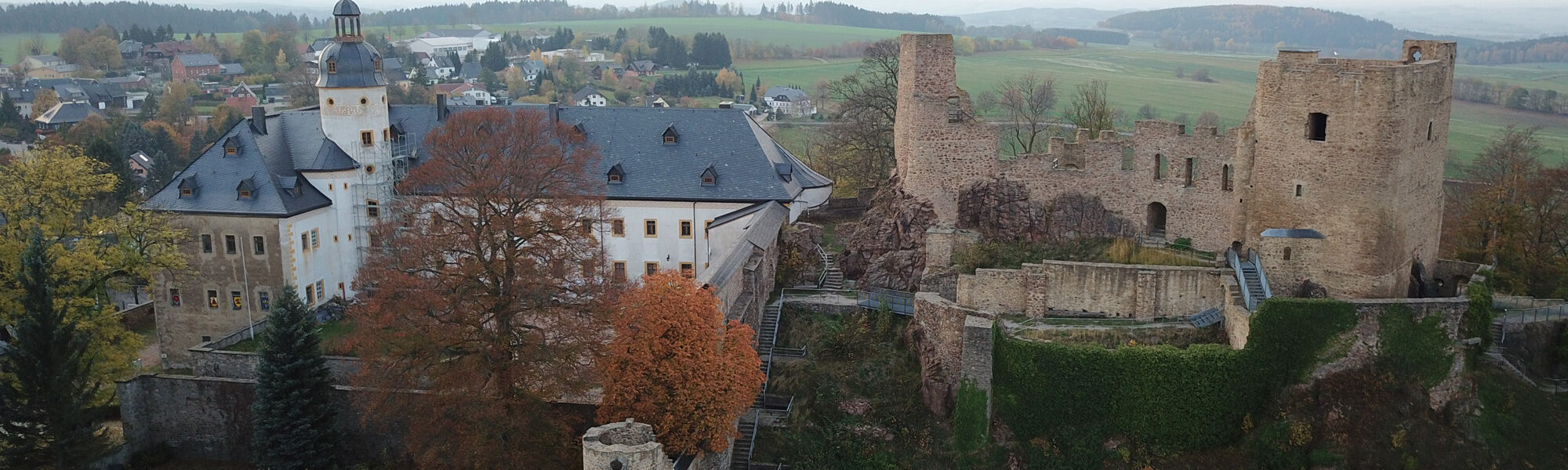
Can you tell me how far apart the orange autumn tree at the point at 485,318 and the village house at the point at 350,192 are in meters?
8.51

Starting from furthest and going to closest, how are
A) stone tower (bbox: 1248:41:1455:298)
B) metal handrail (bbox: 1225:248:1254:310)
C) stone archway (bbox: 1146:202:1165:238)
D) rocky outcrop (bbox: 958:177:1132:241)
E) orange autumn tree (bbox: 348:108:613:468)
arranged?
rocky outcrop (bbox: 958:177:1132:241) → stone archway (bbox: 1146:202:1165:238) → metal handrail (bbox: 1225:248:1254:310) → stone tower (bbox: 1248:41:1455:298) → orange autumn tree (bbox: 348:108:613:468)

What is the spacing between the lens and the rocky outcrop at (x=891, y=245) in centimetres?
3309

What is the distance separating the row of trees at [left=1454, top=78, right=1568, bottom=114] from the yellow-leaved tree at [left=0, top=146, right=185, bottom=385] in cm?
5298

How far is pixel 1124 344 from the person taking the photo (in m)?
27.6

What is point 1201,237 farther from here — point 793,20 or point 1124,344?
point 793,20

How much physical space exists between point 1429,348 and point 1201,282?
197 inches

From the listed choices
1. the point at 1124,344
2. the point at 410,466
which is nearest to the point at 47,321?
the point at 410,466

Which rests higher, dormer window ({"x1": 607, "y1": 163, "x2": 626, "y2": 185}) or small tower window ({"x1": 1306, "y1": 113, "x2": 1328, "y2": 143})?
small tower window ({"x1": 1306, "y1": 113, "x2": 1328, "y2": 143})

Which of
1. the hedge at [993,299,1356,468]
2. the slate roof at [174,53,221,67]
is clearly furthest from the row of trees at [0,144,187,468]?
the slate roof at [174,53,221,67]

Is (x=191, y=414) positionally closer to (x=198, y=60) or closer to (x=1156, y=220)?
(x=1156, y=220)

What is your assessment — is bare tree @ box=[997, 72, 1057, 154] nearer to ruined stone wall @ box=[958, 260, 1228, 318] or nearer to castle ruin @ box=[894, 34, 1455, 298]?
castle ruin @ box=[894, 34, 1455, 298]

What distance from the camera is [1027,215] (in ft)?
106

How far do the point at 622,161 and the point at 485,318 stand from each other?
40.0 ft

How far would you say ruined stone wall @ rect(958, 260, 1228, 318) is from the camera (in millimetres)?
29125
